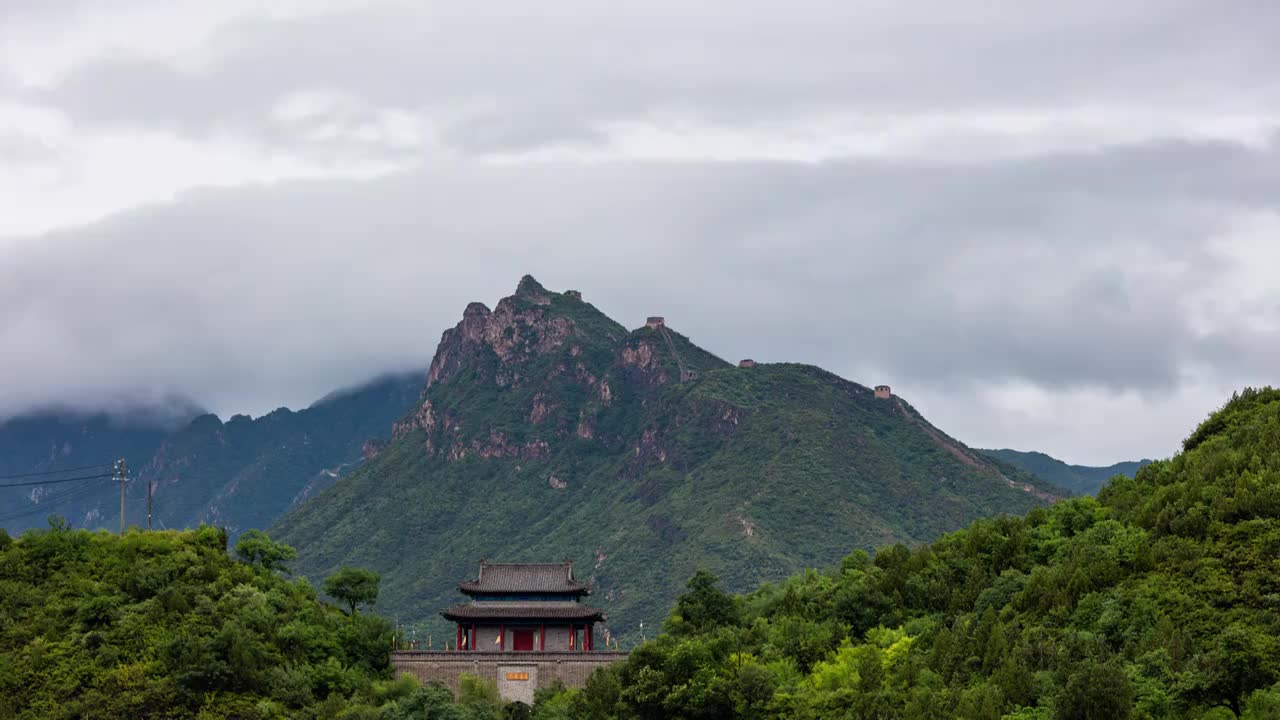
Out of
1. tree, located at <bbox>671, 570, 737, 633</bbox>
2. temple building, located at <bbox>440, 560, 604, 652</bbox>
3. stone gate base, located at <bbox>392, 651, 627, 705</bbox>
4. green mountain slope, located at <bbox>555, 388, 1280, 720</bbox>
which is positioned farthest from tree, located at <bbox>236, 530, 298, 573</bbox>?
tree, located at <bbox>671, 570, 737, 633</bbox>

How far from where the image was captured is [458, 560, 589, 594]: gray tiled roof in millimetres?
96188

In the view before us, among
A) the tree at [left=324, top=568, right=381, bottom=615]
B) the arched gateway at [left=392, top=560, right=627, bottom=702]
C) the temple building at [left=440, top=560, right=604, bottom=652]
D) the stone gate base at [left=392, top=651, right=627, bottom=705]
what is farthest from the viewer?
the temple building at [left=440, top=560, right=604, bottom=652]

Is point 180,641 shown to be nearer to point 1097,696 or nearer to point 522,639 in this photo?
point 522,639

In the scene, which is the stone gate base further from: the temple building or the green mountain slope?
the green mountain slope

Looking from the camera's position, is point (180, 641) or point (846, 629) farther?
point (846, 629)

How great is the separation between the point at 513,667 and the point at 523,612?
231 inches

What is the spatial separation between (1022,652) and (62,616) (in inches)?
1883

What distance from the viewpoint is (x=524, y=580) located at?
320 ft

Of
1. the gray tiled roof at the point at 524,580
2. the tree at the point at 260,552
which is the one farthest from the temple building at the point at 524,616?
the tree at the point at 260,552

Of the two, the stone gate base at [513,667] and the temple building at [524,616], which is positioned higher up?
the temple building at [524,616]

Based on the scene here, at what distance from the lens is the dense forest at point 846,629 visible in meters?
64.3

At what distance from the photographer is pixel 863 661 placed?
2923 inches

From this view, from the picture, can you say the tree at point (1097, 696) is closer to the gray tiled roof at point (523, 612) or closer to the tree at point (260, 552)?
the gray tiled roof at point (523, 612)

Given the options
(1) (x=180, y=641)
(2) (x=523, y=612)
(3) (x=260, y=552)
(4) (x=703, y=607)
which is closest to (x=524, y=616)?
(2) (x=523, y=612)
